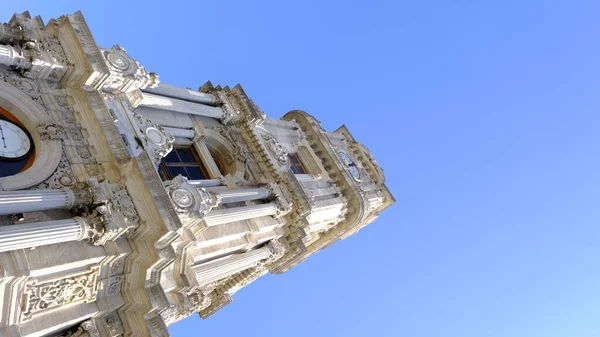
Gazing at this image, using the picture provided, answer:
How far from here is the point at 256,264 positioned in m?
24.3

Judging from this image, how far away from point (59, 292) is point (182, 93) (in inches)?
527

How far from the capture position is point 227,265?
21891mm

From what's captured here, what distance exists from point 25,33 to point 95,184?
20.9 ft

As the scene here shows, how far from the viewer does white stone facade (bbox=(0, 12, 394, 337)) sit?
13578 mm

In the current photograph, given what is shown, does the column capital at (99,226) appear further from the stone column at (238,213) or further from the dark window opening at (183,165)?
the dark window opening at (183,165)

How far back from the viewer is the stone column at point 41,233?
12.0 m

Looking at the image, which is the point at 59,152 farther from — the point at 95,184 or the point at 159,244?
the point at 159,244

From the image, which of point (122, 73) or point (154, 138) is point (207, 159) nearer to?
point (154, 138)

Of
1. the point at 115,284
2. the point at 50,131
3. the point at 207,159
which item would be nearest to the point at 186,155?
the point at 207,159

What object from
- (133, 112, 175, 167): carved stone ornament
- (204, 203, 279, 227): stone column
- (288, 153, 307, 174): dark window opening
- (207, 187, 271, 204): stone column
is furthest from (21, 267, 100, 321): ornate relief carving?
(288, 153, 307, 174): dark window opening

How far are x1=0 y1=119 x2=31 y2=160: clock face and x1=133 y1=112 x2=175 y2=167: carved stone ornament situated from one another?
4144 mm

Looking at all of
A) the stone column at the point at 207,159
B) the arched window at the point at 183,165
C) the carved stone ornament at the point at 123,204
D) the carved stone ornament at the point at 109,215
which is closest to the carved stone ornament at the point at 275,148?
the stone column at the point at 207,159

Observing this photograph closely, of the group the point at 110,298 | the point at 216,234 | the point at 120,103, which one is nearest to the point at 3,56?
the point at 120,103

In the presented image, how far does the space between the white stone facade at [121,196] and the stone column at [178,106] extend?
0.07 m
